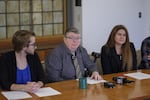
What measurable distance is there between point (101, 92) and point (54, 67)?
73 cm

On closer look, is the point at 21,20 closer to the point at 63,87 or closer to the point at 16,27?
the point at 16,27

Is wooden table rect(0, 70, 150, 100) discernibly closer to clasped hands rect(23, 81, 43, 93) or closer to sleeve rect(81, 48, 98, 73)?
clasped hands rect(23, 81, 43, 93)

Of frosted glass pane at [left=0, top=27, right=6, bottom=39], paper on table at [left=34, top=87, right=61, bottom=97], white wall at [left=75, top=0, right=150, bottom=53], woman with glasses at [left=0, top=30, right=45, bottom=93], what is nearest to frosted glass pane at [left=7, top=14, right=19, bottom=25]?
frosted glass pane at [left=0, top=27, right=6, bottom=39]

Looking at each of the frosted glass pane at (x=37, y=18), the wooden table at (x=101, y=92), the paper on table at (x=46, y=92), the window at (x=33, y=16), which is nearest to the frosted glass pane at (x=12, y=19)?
the window at (x=33, y=16)

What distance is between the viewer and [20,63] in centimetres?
309

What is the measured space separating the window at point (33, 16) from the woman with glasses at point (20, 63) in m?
1.96

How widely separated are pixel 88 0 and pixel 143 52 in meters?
1.54

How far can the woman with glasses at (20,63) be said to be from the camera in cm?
299

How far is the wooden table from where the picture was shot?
8.83 ft

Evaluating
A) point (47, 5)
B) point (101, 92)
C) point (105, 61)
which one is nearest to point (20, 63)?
point (101, 92)

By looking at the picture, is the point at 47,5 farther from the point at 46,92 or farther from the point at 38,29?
the point at 46,92

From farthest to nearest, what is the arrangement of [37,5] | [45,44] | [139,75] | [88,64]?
[45,44]
[37,5]
[88,64]
[139,75]

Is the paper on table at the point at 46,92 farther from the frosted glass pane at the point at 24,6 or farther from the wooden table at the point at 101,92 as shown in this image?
the frosted glass pane at the point at 24,6

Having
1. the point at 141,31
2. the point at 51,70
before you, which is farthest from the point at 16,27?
the point at 141,31
